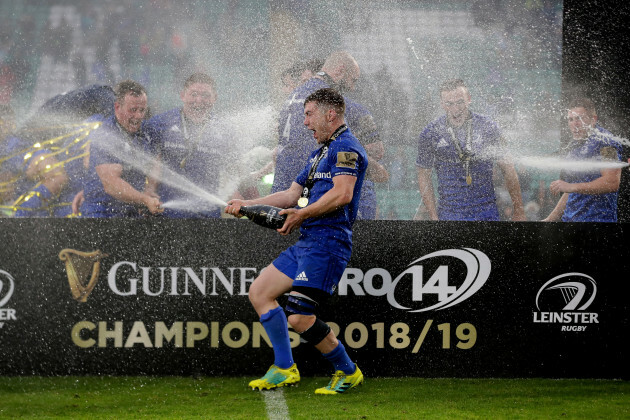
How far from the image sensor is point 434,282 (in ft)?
18.2

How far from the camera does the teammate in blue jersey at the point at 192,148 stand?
5605 millimetres

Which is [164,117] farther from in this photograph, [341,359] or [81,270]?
[341,359]

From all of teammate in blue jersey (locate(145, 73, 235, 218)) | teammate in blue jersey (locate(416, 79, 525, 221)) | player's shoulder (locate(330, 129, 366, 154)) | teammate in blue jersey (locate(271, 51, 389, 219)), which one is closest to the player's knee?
player's shoulder (locate(330, 129, 366, 154))

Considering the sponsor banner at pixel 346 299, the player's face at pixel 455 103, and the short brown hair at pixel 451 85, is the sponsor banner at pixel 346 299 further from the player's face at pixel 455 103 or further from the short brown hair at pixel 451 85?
the short brown hair at pixel 451 85

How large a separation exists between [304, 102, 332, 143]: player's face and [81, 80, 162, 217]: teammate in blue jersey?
143cm

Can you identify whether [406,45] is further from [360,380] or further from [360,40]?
[360,380]

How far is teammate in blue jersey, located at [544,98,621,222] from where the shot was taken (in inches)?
219

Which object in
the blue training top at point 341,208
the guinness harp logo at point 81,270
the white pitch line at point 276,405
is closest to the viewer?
the white pitch line at point 276,405

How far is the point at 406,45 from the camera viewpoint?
222 inches

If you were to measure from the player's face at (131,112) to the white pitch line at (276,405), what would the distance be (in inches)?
87.9

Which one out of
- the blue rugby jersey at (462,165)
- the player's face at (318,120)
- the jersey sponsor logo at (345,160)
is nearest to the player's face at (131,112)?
the player's face at (318,120)

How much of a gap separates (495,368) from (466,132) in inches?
70.3

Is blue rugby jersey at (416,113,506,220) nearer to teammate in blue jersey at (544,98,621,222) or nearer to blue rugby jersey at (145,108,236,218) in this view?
teammate in blue jersey at (544,98,621,222)

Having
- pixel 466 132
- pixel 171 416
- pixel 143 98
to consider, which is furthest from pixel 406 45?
pixel 171 416
